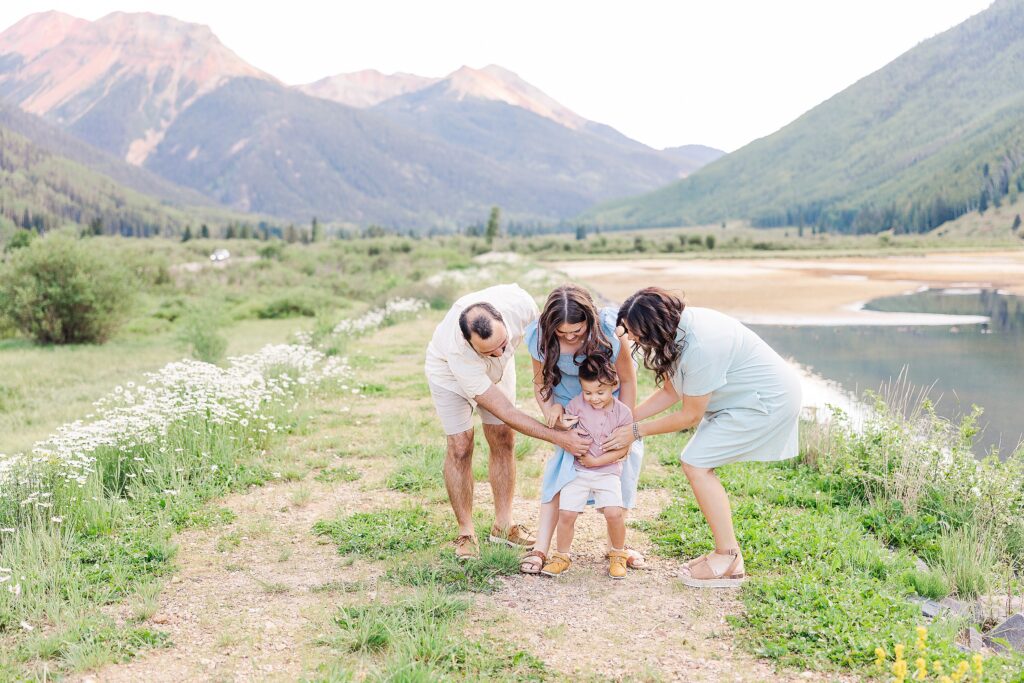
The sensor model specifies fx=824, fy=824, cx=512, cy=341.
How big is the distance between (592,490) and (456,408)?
1000mm

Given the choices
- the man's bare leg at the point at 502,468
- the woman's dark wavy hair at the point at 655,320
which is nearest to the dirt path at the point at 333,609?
the man's bare leg at the point at 502,468

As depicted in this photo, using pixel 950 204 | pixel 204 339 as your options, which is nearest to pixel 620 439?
pixel 204 339

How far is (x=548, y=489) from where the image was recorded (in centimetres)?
504

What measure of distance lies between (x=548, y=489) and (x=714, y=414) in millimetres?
1095

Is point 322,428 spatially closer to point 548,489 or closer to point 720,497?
point 548,489

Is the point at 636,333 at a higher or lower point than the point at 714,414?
higher

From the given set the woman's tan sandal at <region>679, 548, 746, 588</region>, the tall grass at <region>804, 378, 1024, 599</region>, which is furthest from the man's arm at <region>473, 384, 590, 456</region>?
the tall grass at <region>804, 378, 1024, 599</region>

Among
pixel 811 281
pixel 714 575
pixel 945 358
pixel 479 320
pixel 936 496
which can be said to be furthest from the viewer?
pixel 811 281

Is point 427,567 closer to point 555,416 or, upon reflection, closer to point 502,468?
point 502,468

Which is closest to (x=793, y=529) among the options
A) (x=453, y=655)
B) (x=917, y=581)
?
(x=917, y=581)

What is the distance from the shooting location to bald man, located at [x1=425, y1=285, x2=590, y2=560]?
15.6ft

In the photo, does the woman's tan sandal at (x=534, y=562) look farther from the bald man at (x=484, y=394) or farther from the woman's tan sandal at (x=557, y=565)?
the bald man at (x=484, y=394)

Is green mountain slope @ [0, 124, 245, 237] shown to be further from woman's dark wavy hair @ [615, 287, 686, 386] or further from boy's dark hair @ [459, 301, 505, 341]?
woman's dark wavy hair @ [615, 287, 686, 386]

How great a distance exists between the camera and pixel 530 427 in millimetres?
4836
